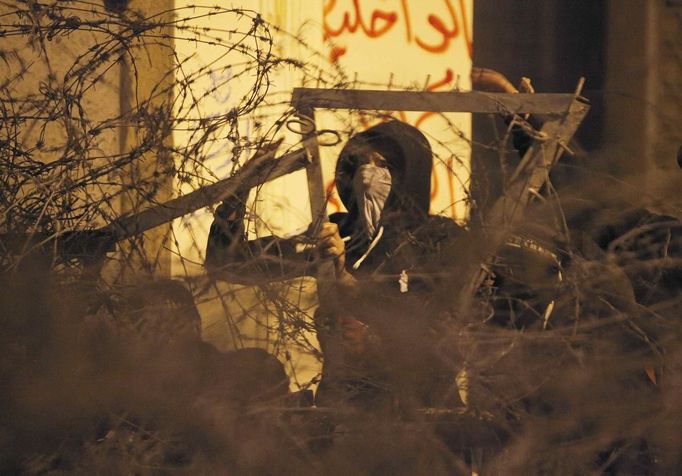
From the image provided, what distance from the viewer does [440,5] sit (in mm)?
5605

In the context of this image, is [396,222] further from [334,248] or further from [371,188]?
[371,188]

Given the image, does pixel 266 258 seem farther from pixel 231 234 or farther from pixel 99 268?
pixel 99 268

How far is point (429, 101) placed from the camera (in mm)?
2457

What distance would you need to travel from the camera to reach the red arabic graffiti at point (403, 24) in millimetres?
5309

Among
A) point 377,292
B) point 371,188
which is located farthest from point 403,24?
point 377,292

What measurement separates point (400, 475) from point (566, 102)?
101cm

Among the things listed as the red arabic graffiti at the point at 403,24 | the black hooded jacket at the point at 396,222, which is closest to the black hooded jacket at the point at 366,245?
the black hooded jacket at the point at 396,222

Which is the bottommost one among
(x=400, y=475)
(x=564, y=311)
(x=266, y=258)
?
(x=400, y=475)

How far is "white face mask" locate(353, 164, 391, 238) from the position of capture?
2.72m

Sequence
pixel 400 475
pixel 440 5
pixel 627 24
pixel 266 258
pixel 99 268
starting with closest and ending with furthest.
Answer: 1. pixel 400 475
2. pixel 266 258
3. pixel 99 268
4. pixel 627 24
5. pixel 440 5

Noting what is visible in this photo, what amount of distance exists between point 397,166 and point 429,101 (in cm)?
56

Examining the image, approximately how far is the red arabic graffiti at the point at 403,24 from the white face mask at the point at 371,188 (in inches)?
99.2

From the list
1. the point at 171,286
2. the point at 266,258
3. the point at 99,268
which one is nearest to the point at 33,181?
the point at 99,268

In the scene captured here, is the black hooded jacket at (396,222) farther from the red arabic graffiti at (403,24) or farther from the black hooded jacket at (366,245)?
the red arabic graffiti at (403,24)
